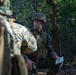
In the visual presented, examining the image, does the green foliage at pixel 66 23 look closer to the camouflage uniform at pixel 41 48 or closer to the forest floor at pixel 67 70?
the forest floor at pixel 67 70

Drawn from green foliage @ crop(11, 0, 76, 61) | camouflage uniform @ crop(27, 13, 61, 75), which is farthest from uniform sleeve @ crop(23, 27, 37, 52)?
green foliage @ crop(11, 0, 76, 61)

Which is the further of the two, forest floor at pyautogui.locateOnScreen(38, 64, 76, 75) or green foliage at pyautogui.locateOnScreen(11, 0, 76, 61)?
green foliage at pyautogui.locateOnScreen(11, 0, 76, 61)

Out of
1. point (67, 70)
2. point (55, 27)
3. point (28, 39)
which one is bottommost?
point (67, 70)

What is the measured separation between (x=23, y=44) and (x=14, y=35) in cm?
26

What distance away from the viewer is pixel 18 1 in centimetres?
2023


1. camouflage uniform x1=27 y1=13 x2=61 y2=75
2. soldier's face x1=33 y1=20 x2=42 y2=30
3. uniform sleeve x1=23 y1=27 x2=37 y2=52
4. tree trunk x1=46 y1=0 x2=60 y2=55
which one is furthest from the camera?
tree trunk x1=46 y1=0 x2=60 y2=55

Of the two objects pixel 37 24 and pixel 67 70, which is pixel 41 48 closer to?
pixel 37 24

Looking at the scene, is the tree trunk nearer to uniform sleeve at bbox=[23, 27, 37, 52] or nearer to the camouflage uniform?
the camouflage uniform

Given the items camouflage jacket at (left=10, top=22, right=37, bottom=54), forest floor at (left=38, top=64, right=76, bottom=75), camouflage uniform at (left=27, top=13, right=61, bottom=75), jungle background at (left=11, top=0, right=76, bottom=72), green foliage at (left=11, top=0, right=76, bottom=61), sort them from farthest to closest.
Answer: green foliage at (left=11, top=0, right=76, bottom=61) → forest floor at (left=38, top=64, right=76, bottom=75) → jungle background at (left=11, top=0, right=76, bottom=72) → camouflage uniform at (left=27, top=13, right=61, bottom=75) → camouflage jacket at (left=10, top=22, right=37, bottom=54)

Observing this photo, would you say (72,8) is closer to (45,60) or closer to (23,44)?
(45,60)

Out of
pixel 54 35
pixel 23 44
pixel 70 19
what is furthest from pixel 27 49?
pixel 70 19

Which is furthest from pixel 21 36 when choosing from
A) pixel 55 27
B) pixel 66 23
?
pixel 66 23

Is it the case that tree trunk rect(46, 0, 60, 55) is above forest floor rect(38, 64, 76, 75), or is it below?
above

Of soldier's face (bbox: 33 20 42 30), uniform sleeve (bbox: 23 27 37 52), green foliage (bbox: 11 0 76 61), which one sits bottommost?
green foliage (bbox: 11 0 76 61)
